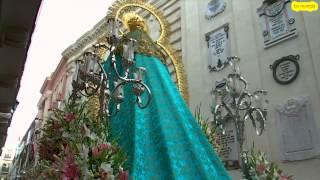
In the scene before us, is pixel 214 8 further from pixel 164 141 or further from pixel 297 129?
pixel 164 141

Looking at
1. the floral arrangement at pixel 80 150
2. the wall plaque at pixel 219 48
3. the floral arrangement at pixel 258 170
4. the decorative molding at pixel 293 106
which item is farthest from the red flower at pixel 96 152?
the wall plaque at pixel 219 48

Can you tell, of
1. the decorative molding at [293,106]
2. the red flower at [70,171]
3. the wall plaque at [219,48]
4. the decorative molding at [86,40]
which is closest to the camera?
the red flower at [70,171]

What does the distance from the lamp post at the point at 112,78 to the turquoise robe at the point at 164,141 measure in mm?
129

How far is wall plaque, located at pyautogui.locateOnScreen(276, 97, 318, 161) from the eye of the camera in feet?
19.5

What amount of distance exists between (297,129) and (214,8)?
4.18 metres

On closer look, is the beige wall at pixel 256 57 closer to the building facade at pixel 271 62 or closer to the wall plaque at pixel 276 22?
the building facade at pixel 271 62

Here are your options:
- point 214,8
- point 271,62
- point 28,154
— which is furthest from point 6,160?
point 271,62

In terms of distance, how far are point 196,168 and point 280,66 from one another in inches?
166

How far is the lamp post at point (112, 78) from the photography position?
12.5ft

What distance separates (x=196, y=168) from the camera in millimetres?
3338

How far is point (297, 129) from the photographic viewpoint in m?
6.18

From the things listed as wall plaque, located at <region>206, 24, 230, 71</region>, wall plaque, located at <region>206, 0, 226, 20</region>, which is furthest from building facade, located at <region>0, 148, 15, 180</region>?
wall plaque, located at <region>206, 24, 230, 71</region>

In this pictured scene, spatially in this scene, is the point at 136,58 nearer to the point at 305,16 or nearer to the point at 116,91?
the point at 116,91

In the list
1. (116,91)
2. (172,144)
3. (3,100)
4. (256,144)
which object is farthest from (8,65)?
(256,144)
